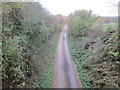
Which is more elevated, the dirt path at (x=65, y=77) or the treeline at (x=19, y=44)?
the treeline at (x=19, y=44)

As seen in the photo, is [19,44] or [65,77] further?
[65,77]

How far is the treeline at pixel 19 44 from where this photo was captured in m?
6.59

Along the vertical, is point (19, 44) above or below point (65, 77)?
above

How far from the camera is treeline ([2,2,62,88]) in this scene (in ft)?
21.6

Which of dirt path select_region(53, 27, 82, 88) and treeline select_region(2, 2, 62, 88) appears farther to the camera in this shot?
dirt path select_region(53, 27, 82, 88)

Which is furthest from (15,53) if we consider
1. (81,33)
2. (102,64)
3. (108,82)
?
(81,33)

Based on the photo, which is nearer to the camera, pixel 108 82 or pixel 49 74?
pixel 108 82

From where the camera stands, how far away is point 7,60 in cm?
639

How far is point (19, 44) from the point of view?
8445 millimetres

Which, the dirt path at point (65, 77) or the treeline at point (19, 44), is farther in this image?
the dirt path at point (65, 77)

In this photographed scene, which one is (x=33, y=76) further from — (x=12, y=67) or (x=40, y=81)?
(x=12, y=67)

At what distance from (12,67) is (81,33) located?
17.9m

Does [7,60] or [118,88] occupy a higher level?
[7,60]

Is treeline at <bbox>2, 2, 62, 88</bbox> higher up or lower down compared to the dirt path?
higher up
